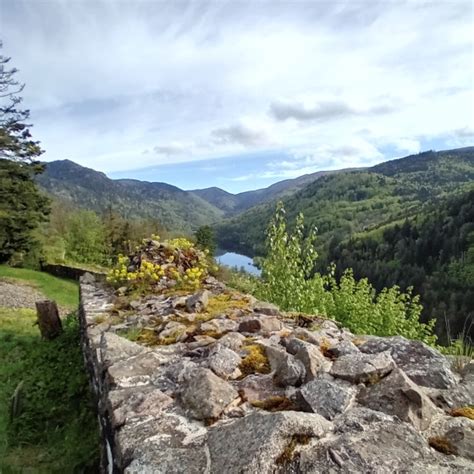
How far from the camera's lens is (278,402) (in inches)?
102

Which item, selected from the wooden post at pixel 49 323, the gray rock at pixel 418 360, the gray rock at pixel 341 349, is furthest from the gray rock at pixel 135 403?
the wooden post at pixel 49 323

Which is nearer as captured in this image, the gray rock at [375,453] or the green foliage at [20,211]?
the gray rock at [375,453]

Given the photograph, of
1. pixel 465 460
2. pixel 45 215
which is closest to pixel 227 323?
pixel 465 460

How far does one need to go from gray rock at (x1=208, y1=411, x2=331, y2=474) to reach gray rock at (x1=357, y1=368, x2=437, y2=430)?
388 millimetres

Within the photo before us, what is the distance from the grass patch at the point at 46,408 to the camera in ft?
15.1

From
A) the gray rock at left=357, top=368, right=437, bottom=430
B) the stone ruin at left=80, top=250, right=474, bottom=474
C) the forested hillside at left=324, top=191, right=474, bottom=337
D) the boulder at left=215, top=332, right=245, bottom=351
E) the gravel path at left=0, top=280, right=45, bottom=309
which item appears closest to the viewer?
the stone ruin at left=80, top=250, right=474, bottom=474

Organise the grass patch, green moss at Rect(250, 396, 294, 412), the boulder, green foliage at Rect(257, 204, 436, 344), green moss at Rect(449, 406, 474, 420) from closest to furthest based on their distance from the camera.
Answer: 1. green moss at Rect(449, 406, 474, 420)
2. green moss at Rect(250, 396, 294, 412)
3. the boulder
4. the grass patch
5. green foliage at Rect(257, 204, 436, 344)

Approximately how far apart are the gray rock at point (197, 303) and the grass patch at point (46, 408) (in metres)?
1.78

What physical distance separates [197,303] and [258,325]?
1.23m

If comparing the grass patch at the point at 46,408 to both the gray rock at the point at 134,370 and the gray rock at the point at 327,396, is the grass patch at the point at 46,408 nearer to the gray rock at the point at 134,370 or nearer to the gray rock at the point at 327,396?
the gray rock at the point at 134,370

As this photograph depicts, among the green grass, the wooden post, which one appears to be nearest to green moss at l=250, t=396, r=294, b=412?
the wooden post

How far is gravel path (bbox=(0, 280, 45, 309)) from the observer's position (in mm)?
18969

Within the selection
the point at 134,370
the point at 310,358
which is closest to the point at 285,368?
the point at 310,358

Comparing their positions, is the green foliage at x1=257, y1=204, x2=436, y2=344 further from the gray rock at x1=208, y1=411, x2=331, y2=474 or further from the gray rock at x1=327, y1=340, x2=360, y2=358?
the gray rock at x1=208, y1=411, x2=331, y2=474
